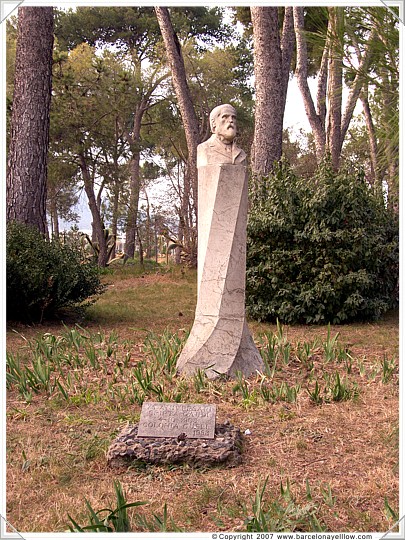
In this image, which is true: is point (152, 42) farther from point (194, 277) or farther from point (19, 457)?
point (19, 457)

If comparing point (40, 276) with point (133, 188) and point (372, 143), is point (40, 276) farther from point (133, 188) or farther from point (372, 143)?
point (133, 188)

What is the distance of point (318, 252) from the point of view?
28.2 ft

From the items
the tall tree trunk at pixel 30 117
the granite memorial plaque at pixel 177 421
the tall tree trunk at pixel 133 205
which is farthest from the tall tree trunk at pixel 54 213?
the granite memorial plaque at pixel 177 421

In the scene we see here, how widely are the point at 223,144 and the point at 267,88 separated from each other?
4.63 m

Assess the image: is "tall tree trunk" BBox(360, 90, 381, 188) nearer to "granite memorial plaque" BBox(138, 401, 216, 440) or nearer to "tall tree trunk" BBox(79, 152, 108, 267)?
"granite memorial plaque" BBox(138, 401, 216, 440)

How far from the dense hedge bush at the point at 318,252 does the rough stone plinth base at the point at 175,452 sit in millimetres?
4800

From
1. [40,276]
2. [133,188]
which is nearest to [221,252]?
[40,276]

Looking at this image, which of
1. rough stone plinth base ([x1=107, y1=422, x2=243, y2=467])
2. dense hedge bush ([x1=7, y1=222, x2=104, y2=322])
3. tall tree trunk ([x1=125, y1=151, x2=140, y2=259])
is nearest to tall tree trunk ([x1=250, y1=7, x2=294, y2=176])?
dense hedge bush ([x1=7, y1=222, x2=104, y2=322])

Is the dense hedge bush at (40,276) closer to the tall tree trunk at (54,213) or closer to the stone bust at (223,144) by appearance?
the stone bust at (223,144)

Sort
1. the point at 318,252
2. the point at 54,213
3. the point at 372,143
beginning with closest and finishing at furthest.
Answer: the point at 318,252 → the point at 372,143 → the point at 54,213

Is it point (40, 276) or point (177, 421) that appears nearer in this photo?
point (177, 421)

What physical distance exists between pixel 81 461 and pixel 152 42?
74.7 ft

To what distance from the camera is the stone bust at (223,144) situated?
218 inches

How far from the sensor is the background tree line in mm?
3854
